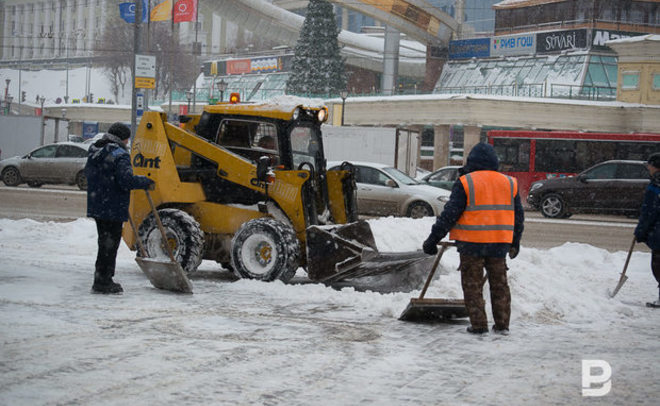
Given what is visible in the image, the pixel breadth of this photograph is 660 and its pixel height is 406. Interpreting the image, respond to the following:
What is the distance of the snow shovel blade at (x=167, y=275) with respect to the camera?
9.01 m

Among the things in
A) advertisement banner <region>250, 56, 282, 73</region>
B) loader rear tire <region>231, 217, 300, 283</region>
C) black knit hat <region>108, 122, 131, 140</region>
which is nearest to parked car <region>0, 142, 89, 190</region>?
loader rear tire <region>231, 217, 300, 283</region>

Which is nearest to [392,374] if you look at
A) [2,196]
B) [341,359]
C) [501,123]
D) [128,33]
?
[341,359]

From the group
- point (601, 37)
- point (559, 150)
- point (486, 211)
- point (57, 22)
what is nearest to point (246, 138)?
point (486, 211)

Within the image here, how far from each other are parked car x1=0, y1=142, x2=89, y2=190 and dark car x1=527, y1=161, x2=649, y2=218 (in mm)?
14697

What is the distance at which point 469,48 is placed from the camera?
57594mm

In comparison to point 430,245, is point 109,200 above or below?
above

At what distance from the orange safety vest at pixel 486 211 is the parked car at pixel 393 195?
12745 millimetres

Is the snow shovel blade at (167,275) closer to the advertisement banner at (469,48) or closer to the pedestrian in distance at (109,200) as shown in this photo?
the pedestrian in distance at (109,200)

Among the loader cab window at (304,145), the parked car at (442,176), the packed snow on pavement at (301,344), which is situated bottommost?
the packed snow on pavement at (301,344)

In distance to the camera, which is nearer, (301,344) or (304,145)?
(301,344)

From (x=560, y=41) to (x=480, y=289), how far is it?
49305 millimetres

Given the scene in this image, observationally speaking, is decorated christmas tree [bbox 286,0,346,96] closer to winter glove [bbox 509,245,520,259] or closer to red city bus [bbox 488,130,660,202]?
red city bus [bbox 488,130,660,202]

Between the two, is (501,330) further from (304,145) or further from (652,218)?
(304,145)

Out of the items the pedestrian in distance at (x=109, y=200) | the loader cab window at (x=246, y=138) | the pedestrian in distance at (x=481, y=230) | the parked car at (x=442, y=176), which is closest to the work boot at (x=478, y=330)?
the pedestrian in distance at (x=481, y=230)
